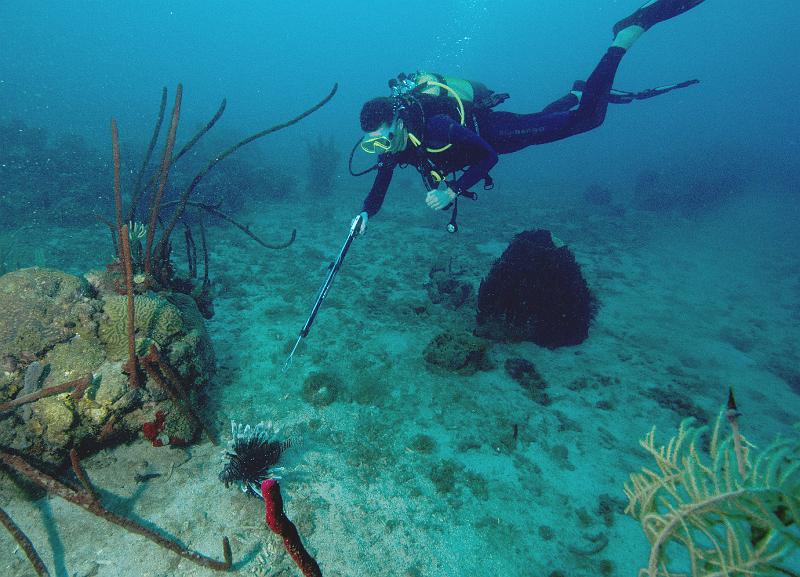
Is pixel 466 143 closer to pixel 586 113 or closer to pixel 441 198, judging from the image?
pixel 441 198

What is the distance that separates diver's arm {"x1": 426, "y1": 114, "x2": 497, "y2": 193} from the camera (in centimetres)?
449

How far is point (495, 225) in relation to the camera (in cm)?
1234

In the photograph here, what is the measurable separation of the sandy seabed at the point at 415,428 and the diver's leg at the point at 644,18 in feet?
15.2

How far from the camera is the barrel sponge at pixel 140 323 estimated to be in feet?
9.45

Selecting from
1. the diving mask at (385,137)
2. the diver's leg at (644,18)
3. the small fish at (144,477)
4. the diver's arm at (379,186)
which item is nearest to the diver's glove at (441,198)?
the diving mask at (385,137)

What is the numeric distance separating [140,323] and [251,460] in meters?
1.50

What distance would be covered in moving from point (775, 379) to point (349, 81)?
9568 centimetres

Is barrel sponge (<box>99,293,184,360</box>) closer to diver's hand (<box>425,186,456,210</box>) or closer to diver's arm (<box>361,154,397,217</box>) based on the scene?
diver's arm (<box>361,154,397,217</box>)


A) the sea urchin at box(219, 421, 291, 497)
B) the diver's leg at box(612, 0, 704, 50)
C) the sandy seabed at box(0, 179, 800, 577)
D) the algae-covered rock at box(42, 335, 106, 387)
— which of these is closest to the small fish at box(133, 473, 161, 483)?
the sandy seabed at box(0, 179, 800, 577)

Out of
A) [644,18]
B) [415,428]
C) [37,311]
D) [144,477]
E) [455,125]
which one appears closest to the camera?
[144,477]

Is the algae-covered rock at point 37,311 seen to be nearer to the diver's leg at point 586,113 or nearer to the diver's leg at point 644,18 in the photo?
the diver's leg at point 586,113

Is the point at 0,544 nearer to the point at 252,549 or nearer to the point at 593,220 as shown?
the point at 252,549

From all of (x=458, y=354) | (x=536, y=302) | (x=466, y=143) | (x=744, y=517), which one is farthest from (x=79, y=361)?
(x=536, y=302)

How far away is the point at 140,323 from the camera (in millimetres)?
2967
